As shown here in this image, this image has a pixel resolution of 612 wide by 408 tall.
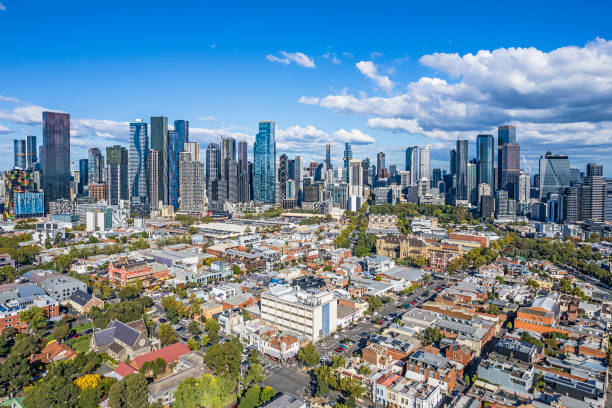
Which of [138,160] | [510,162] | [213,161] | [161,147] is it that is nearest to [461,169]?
[510,162]

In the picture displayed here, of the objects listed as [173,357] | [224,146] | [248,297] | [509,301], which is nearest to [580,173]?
[509,301]

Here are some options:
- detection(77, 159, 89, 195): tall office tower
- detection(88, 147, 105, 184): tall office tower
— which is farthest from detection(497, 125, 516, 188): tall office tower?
detection(77, 159, 89, 195): tall office tower

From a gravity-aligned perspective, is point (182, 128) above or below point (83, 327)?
above

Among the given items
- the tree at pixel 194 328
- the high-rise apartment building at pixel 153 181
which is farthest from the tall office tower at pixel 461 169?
the tree at pixel 194 328

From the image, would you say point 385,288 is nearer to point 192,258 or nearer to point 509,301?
point 509,301

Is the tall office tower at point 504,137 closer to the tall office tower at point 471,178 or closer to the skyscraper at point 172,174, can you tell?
the tall office tower at point 471,178

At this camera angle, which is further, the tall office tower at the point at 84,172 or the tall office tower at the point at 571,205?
the tall office tower at the point at 84,172

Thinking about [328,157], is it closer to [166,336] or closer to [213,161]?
[213,161]
